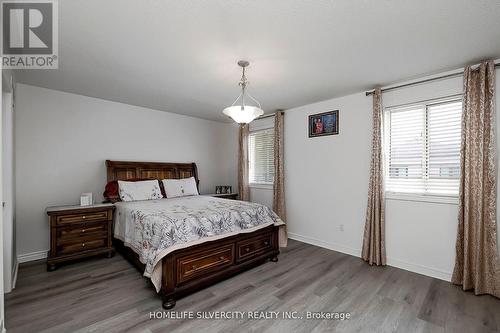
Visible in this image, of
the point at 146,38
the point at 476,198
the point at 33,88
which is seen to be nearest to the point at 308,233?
the point at 476,198

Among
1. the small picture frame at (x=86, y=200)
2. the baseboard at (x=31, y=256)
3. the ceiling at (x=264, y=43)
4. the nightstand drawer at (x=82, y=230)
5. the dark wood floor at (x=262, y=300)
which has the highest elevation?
the ceiling at (x=264, y=43)

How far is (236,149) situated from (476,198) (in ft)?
13.8

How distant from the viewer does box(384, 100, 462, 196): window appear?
2.83m

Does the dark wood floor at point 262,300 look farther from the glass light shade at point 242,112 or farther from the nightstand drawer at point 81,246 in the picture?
the glass light shade at point 242,112

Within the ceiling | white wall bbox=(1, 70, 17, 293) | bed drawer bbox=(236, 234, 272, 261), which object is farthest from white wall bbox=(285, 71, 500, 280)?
white wall bbox=(1, 70, 17, 293)

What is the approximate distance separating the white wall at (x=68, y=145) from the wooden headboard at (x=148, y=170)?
6.3 inches

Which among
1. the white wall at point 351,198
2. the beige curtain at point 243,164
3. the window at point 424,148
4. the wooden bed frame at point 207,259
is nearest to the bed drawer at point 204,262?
the wooden bed frame at point 207,259

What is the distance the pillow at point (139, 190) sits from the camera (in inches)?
148

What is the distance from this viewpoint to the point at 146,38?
216 cm

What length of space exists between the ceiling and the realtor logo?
8 cm

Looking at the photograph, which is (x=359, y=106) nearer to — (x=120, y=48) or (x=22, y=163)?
(x=120, y=48)

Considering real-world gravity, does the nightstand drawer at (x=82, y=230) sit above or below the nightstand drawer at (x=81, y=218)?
below

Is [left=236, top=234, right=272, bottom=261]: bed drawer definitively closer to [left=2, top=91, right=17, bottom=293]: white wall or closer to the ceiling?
the ceiling

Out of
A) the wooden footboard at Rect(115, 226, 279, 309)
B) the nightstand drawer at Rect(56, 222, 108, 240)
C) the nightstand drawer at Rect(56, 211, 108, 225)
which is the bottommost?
the wooden footboard at Rect(115, 226, 279, 309)
